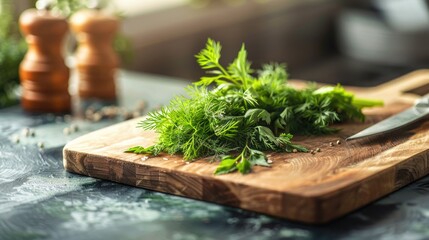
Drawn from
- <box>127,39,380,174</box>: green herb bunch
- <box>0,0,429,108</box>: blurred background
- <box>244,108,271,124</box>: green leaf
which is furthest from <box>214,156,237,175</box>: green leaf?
<box>0,0,429,108</box>: blurred background

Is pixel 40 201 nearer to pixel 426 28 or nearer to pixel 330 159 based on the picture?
pixel 330 159

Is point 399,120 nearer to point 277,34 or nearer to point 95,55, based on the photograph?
point 95,55

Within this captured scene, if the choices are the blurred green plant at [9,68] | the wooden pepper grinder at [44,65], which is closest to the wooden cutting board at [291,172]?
the wooden pepper grinder at [44,65]

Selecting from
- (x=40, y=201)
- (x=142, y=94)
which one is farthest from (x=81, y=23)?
(x=40, y=201)

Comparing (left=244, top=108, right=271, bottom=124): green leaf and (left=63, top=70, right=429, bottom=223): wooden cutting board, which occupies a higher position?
(left=244, top=108, right=271, bottom=124): green leaf

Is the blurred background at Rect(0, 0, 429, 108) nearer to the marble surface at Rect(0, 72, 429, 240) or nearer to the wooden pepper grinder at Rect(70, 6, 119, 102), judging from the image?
the wooden pepper grinder at Rect(70, 6, 119, 102)

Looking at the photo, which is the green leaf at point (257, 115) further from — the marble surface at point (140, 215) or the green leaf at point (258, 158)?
the marble surface at point (140, 215)
